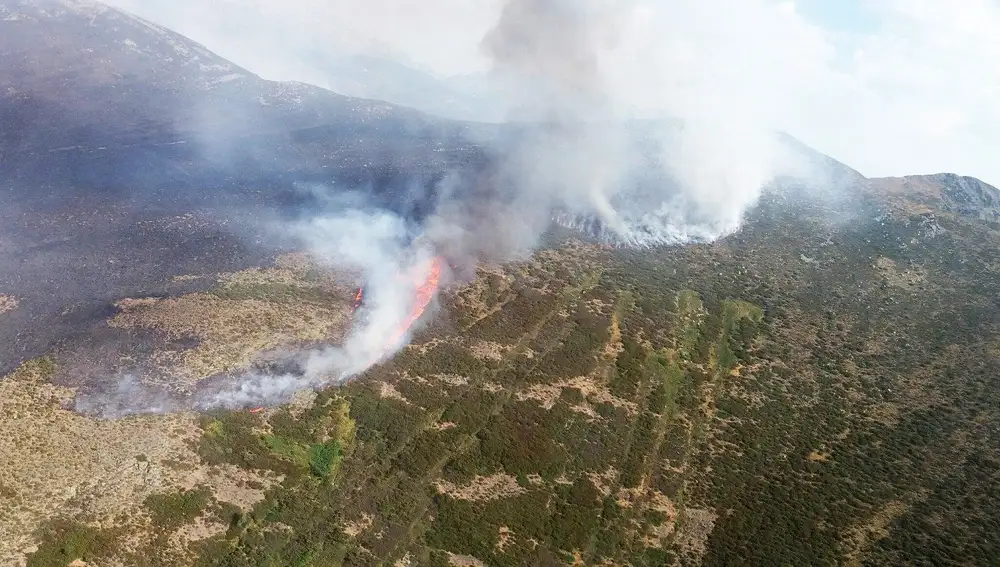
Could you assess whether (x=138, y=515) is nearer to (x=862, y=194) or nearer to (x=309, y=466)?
(x=309, y=466)

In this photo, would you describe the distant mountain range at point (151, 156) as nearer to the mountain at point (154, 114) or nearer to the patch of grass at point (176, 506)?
the mountain at point (154, 114)

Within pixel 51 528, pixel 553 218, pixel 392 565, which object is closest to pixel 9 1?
pixel 553 218

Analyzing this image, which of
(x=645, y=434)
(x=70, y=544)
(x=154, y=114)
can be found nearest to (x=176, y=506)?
(x=70, y=544)

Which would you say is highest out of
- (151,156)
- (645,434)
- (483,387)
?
(151,156)

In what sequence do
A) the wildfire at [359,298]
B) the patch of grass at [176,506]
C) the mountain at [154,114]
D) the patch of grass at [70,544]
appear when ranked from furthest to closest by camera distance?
the mountain at [154,114] → the wildfire at [359,298] → the patch of grass at [176,506] → the patch of grass at [70,544]

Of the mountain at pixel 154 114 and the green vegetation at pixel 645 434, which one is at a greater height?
the mountain at pixel 154 114

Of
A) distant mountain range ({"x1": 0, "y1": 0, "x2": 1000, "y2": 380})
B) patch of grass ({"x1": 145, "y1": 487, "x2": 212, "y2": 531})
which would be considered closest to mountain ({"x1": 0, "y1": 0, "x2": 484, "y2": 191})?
distant mountain range ({"x1": 0, "y1": 0, "x2": 1000, "y2": 380})

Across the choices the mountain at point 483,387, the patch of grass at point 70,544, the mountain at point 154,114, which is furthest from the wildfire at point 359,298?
the mountain at point 154,114

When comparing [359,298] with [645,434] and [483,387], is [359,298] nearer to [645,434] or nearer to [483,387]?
[483,387]

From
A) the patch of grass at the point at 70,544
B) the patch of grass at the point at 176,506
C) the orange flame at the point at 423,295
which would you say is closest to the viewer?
the patch of grass at the point at 70,544
